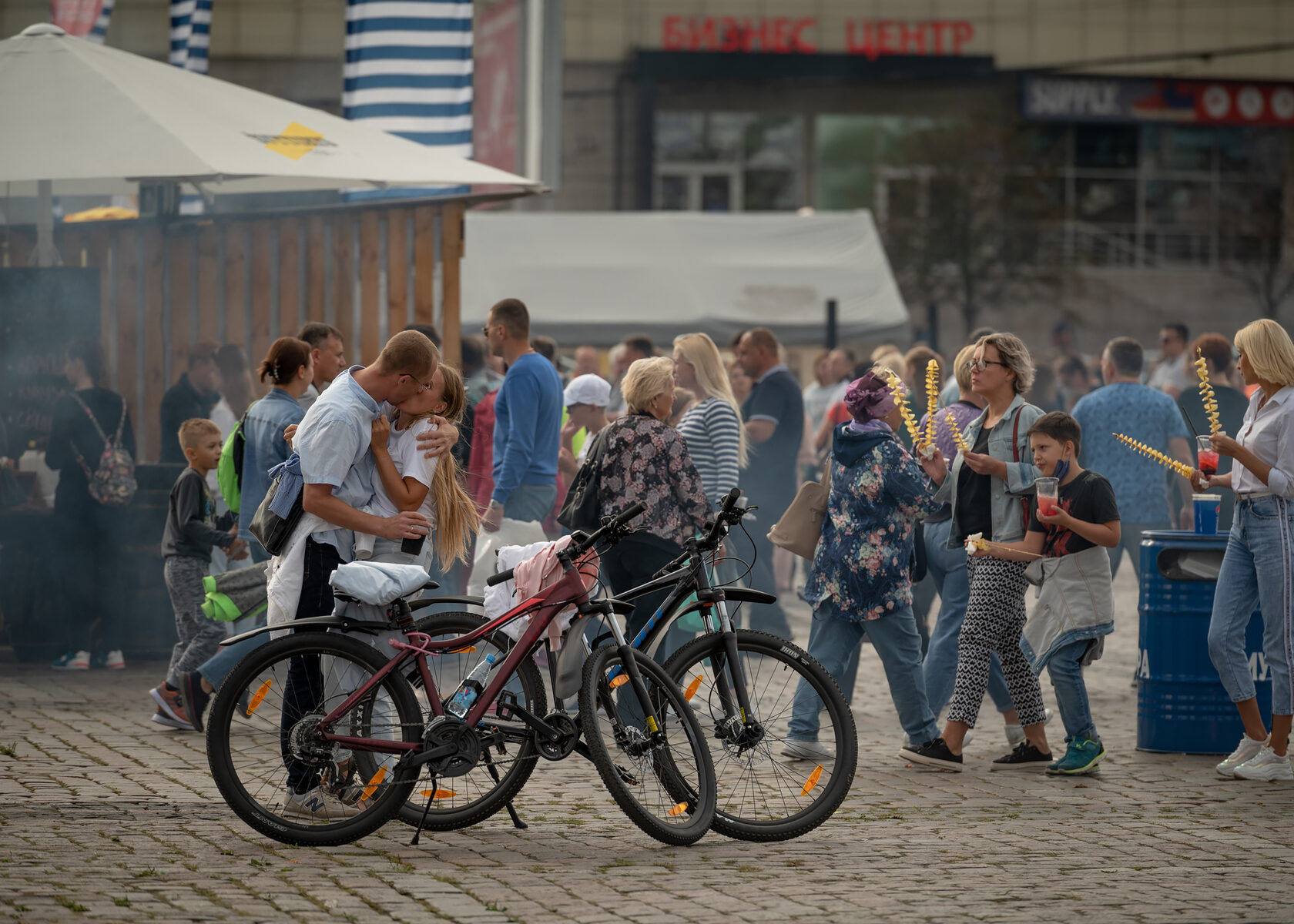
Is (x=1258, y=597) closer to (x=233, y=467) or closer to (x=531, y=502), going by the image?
(x=531, y=502)

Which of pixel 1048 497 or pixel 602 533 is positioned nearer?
pixel 602 533

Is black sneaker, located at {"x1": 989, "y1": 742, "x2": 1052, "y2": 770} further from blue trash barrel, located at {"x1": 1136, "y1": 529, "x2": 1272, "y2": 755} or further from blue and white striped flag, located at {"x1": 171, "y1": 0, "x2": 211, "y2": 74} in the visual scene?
blue and white striped flag, located at {"x1": 171, "y1": 0, "x2": 211, "y2": 74}

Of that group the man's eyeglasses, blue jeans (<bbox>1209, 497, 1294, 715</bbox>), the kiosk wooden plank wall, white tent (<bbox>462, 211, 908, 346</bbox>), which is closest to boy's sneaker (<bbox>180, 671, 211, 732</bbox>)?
the kiosk wooden plank wall

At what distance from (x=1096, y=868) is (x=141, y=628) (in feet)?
21.2

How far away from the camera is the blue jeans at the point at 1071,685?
7.37 metres

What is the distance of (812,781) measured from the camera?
237 inches

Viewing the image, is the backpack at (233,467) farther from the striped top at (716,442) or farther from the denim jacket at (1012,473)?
the denim jacket at (1012,473)

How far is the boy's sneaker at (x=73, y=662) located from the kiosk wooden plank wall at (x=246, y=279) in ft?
6.09

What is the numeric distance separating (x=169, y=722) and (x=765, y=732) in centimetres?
348

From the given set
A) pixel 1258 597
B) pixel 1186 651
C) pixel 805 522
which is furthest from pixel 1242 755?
pixel 805 522

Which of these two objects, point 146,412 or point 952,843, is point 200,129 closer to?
point 146,412

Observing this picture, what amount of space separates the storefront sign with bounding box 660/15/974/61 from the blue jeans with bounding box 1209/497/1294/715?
101ft

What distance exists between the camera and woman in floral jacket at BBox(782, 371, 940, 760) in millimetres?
7316

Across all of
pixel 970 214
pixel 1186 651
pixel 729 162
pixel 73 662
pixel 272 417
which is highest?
pixel 729 162
